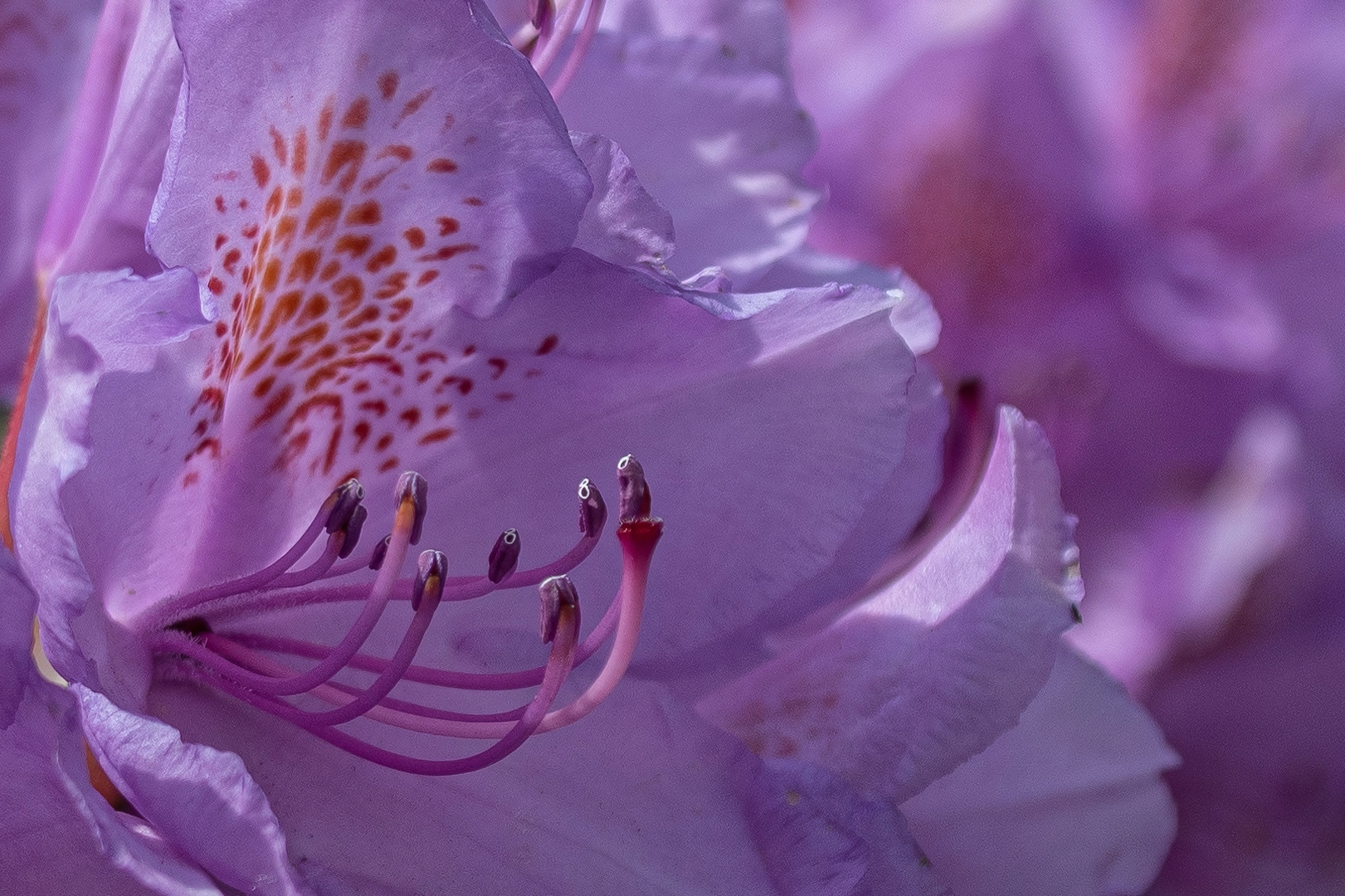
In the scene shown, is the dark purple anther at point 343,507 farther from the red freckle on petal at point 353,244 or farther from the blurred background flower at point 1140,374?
the blurred background flower at point 1140,374

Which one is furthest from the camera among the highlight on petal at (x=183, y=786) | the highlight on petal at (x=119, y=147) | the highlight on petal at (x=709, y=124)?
the highlight on petal at (x=709, y=124)

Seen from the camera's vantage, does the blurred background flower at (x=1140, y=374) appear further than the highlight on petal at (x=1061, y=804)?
Yes

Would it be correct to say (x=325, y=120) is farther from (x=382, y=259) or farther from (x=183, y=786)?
(x=183, y=786)

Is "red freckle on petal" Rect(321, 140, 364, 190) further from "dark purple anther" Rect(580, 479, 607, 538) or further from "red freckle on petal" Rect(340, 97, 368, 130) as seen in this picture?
"dark purple anther" Rect(580, 479, 607, 538)

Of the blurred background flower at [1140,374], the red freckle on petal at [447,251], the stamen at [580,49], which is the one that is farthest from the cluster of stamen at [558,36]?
the blurred background flower at [1140,374]

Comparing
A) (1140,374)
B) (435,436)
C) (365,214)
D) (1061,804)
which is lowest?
(1140,374)

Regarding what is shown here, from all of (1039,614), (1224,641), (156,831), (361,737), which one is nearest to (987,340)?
(1224,641)

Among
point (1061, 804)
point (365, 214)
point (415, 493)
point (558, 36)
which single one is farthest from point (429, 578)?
point (1061, 804)

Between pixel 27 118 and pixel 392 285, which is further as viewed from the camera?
pixel 27 118

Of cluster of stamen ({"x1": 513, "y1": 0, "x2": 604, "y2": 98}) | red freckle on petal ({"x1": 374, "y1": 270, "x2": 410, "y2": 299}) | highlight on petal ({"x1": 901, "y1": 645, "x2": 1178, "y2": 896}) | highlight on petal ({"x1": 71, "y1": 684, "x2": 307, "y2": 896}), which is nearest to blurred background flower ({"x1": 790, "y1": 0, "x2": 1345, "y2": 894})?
highlight on petal ({"x1": 901, "y1": 645, "x2": 1178, "y2": 896})
